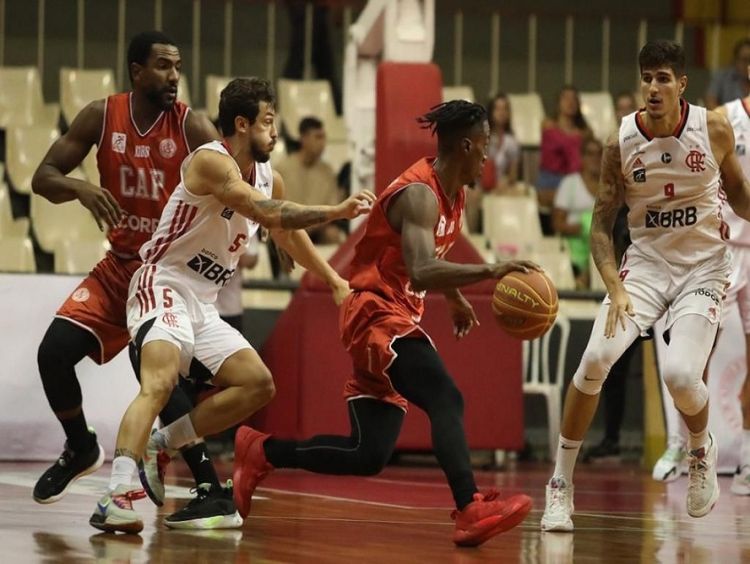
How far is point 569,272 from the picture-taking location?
45.4ft

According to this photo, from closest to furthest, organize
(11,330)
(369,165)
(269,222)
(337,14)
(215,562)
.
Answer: (215,562)
(269,222)
(11,330)
(369,165)
(337,14)

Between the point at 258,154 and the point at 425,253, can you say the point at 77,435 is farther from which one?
the point at 425,253

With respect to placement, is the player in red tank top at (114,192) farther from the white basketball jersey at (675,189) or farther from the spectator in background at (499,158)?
the spectator in background at (499,158)

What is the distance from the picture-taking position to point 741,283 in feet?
32.9

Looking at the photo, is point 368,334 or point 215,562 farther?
point 368,334

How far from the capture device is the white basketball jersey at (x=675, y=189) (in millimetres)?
7137

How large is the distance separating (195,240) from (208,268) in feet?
0.42

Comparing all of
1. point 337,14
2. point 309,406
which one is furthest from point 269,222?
point 337,14

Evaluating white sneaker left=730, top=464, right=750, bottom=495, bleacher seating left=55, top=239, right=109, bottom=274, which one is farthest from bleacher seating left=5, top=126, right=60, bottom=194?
white sneaker left=730, top=464, right=750, bottom=495

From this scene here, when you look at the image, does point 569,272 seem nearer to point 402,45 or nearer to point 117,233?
point 402,45

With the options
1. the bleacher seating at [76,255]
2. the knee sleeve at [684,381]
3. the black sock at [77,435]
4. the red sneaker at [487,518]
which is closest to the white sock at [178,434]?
the black sock at [77,435]

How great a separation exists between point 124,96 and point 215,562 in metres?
2.71

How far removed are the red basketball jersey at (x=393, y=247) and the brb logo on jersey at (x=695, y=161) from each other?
1165 mm

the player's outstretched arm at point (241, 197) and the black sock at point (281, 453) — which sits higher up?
the player's outstretched arm at point (241, 197)
